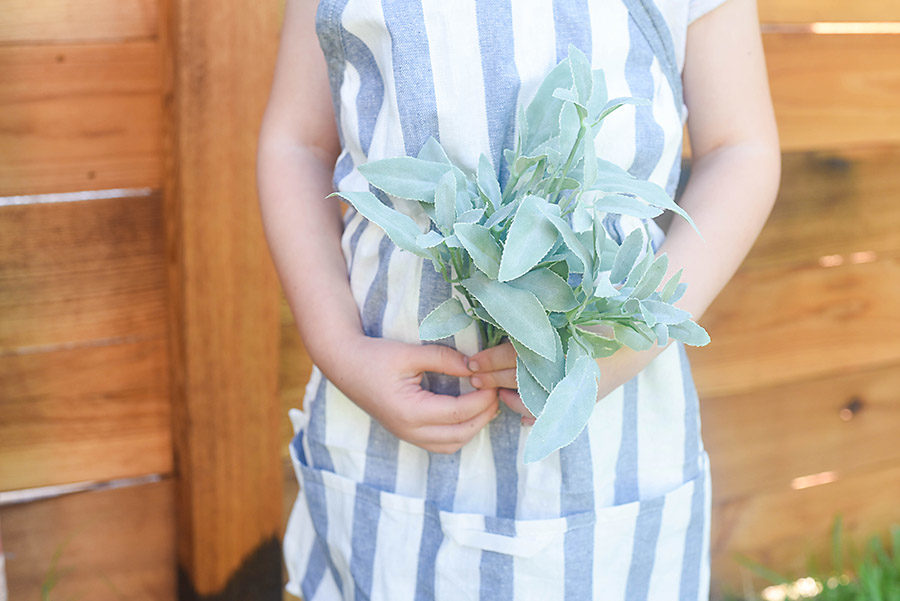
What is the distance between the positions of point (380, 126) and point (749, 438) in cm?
105

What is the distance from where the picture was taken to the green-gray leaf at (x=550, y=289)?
1.52ft

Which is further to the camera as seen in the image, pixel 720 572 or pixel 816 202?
pixel 720 572

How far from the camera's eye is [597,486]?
24.6 inches

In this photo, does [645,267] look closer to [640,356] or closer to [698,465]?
[640,356]

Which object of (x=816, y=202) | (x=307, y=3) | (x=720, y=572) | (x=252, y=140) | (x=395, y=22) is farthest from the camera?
(x=720, y=572)

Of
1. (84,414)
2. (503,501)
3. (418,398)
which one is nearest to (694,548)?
(503,501)

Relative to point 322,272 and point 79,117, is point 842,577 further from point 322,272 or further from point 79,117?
point 79,117

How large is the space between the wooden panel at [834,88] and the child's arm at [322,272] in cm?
81

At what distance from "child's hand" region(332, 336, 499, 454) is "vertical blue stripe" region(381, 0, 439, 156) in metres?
0.15

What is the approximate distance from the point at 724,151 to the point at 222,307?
25.2 inches

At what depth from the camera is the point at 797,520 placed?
1492mm

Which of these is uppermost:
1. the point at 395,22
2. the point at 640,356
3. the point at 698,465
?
the point at 395,22

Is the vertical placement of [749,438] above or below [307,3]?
below

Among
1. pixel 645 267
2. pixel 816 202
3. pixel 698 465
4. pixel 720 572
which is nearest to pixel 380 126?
pixel 645 267
